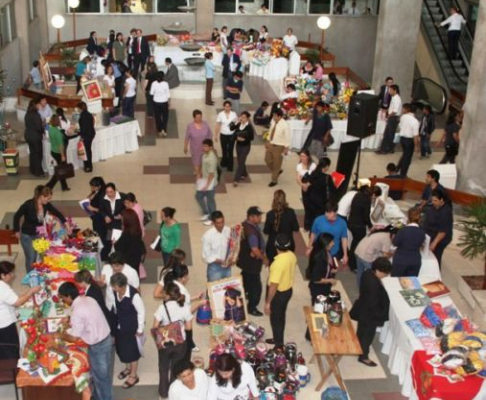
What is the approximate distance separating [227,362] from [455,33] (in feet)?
56.1

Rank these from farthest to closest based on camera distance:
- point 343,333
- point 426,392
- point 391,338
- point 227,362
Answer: point 391,338 < point 343,333 < point 426,392 < point 227,362

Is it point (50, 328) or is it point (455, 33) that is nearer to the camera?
point (50, 328)

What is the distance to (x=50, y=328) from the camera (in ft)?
27.0

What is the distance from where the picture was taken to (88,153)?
14953 mm

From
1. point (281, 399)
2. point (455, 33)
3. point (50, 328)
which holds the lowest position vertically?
point (281, 399)

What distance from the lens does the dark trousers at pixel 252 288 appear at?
32.3 ft

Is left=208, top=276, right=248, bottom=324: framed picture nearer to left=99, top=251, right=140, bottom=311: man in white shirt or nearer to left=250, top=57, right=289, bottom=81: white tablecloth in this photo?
left=99, top=251, right=140, bottom=311: man in white shirt

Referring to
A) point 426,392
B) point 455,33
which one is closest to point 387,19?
point 455,33

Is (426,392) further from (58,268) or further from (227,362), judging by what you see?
(58,268)

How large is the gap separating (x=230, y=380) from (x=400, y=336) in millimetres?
2598

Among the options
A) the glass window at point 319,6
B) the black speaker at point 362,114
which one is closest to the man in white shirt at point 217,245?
the black speaker at point 362,114

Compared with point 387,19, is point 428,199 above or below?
below

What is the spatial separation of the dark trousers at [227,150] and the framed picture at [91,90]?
2945mm

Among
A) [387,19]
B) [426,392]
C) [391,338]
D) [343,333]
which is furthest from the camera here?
[387,19]
